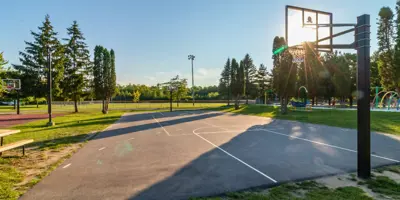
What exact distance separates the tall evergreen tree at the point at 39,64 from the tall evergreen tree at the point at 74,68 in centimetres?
110

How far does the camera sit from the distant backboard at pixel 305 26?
8.03 m

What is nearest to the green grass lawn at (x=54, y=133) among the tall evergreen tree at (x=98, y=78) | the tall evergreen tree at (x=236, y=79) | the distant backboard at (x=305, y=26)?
the distant backboard at (x=305, y=26)

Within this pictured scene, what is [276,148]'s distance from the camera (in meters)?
8.82

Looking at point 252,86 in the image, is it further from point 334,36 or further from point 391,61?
point 334,36

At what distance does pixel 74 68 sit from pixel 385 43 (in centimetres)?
4733

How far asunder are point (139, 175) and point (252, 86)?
6090cm

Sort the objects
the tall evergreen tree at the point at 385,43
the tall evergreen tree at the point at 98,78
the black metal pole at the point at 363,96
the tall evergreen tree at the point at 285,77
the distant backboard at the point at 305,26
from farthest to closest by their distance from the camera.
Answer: the tall evergreen tree at the point at 98,78, the tall evergreen tree at the point at 385,43, the tall evergreen tree at the point at 285,77, the distant backboard at the point at 305,26, the black metal pole at the point at 363,96

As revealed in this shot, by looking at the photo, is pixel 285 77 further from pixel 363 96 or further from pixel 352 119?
pixel 363 96

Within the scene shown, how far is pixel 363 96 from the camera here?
5414mm

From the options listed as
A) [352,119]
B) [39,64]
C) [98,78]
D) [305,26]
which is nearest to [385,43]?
[352,119]

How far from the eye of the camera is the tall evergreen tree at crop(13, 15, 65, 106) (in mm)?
35656

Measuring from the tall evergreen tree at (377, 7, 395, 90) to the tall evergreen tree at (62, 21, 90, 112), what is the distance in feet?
148

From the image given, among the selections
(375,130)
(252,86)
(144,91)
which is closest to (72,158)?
(375,130)

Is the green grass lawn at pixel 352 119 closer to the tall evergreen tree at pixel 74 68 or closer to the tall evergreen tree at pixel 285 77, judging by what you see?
the tall evergreen tree at pixel 285 77
